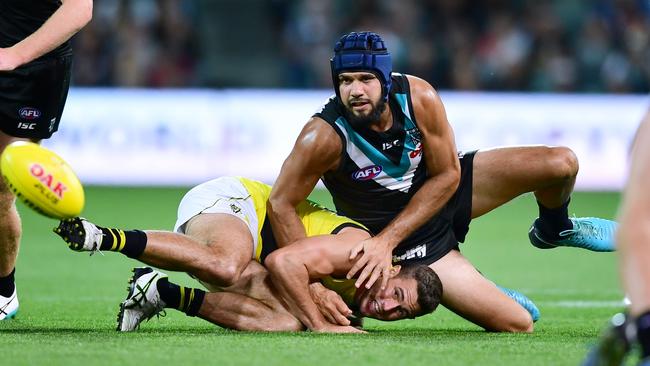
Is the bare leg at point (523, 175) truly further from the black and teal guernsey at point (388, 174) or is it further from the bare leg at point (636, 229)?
the bare leg at point (636, 229)

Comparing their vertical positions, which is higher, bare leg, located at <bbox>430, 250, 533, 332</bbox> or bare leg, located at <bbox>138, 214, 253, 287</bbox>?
bare leg, located at <bbox>138, 214, 253, 287</bbox>

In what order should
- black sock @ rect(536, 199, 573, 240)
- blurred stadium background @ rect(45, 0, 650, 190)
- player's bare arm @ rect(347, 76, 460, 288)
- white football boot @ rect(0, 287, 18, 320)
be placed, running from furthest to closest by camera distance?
1. blurred stadium background @ rect(45, 0, 650, 190)
2. black sock @ rect(536, 199, 573, 240)
3. white football boot @ rect(0, 287, 18, 320)
4. player's bare arm @ rect(347, 76, 460, 288)

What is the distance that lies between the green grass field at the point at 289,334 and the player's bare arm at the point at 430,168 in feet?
1.89

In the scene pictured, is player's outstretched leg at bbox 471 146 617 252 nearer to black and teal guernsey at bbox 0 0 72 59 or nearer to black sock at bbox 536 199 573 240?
black sock at bbox 536 199 573 240

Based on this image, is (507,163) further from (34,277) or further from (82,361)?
(34,277)

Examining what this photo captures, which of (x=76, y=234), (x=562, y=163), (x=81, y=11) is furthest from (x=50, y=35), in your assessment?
(x=562, y=163)

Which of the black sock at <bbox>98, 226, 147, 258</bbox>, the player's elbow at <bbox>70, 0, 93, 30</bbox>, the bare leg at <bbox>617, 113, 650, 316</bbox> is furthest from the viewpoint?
the player's elbow at <bbox>70, 0, 93, 30</bbox>

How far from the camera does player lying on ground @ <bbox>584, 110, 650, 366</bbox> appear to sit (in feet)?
12.4

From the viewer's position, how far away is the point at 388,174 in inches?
272

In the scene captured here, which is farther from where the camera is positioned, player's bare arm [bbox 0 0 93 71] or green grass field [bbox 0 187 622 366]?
player's bare arm [bbox 0 0 93 71]

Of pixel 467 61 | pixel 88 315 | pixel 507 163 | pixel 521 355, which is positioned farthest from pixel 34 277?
pixel 467 61

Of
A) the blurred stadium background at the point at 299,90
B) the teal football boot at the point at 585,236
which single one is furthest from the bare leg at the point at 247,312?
the blurred stadium background at the point at 299,90

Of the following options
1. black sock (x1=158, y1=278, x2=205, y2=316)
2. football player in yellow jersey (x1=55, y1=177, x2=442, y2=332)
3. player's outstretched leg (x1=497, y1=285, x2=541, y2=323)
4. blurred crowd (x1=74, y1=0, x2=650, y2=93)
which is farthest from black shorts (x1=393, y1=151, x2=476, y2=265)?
blurred crowd (x1=74, y1=0, x2=650, y2=93)

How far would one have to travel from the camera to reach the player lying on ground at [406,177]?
21.3 feet
